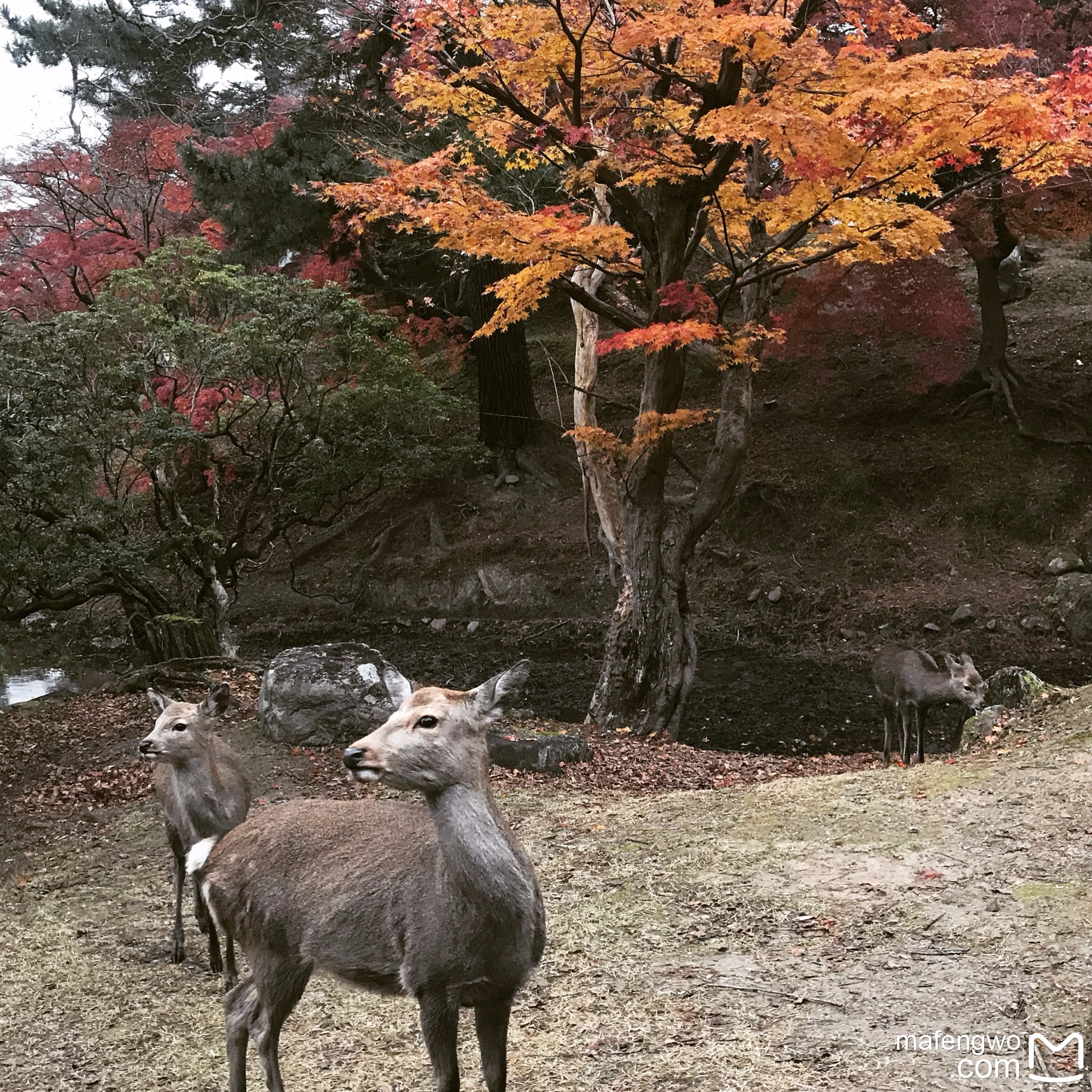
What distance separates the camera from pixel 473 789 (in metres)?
3.43

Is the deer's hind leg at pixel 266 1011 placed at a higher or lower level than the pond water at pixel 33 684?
higher

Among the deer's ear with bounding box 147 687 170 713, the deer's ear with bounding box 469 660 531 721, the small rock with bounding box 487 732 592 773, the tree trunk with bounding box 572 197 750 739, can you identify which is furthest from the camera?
the tree trunk with bounding box 572 197 750 739

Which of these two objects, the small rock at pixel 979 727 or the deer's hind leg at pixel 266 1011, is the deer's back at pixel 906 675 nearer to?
the small rock at pixel 979 727

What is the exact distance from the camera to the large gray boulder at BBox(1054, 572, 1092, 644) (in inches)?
575

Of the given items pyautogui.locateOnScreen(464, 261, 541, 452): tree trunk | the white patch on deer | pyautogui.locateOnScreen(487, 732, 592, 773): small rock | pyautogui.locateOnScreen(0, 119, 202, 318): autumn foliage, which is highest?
pyautogui.locateOnScreen(0, 119, 202, 318): autumn foliage

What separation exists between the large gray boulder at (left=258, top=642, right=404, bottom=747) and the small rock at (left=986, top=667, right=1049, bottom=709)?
543 cm

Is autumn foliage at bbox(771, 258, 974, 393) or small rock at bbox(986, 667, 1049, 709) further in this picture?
autumn foliage at bbox(771, 258, 974, 393)

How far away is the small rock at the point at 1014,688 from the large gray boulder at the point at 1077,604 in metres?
5.45

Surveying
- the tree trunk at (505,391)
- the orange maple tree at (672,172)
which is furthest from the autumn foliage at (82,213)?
the orange maple tree at (672,172)

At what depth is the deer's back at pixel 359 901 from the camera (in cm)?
344

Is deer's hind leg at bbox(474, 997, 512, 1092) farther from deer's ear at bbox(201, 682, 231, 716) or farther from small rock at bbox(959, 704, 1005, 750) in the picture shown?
small rock at bbox(959, 704, 1005, 750)

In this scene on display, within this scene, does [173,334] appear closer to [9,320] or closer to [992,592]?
[9,320]

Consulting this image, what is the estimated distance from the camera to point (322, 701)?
9750 millimetres

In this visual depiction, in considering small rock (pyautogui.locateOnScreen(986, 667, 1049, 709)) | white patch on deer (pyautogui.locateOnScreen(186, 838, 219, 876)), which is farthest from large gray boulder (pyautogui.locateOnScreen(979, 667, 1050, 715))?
white patch on deer (pyautogui.locateOnScreen(186, 838, 219, 876))
